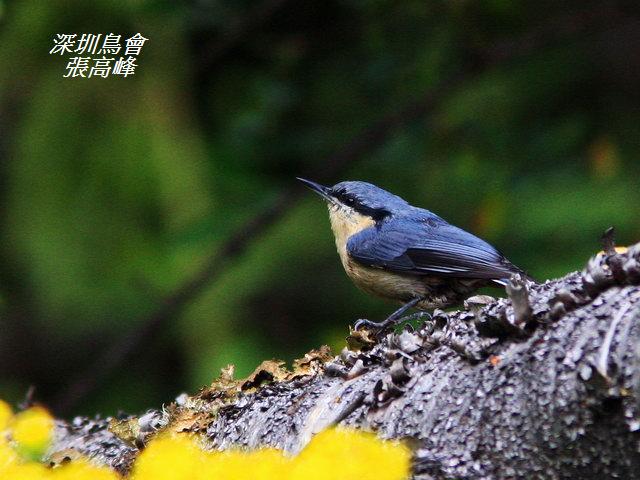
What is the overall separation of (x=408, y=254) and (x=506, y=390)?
6.68 feet

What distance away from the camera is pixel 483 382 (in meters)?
1.62

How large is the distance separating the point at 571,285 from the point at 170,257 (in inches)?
115

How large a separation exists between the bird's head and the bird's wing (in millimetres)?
91

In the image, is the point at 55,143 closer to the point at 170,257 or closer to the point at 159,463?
the point at 170,257

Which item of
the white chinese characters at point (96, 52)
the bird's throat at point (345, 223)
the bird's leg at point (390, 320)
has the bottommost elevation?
the bird's leg at point (390, 320)

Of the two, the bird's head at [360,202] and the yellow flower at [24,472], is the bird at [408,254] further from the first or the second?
the yellow flower at [24,472]

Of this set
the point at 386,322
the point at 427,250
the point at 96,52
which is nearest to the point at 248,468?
the point at 386,322

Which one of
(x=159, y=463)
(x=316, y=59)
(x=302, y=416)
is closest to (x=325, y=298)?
(x=316, y=59)

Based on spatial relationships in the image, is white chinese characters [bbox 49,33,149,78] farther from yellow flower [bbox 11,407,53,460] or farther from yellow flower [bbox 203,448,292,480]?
yellow flower [bbox 203,448,292,480]

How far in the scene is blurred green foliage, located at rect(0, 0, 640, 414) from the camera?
424 cm

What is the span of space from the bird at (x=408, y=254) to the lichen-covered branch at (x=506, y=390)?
4.00 feet

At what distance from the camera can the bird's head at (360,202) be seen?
391 cm

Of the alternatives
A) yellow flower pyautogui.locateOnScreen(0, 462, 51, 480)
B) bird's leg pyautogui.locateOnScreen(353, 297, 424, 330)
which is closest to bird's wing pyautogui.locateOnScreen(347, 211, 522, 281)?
bird's leg pyautogui.locateOnScreen(353, 297, 424, 330)

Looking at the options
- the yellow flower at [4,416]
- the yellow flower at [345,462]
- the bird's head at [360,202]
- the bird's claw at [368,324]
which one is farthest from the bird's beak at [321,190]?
the yellow flower at [345,462]
